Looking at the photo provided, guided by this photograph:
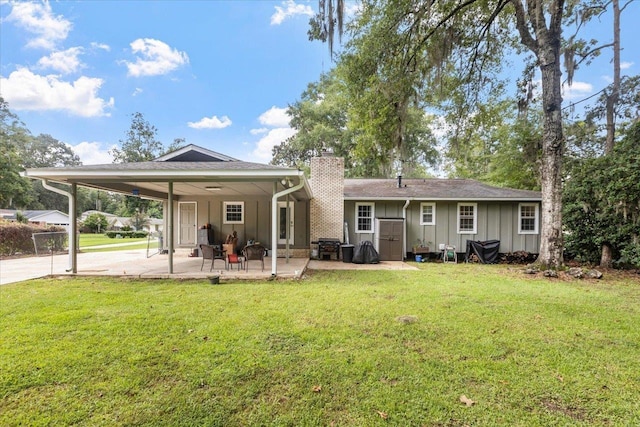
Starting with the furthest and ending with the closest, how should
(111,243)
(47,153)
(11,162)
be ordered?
(47,153)
(11,162)
(111,243)

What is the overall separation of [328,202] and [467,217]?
540 centimetres

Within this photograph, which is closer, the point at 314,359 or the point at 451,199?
the point at 314,359

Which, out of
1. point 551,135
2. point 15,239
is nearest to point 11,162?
point 15,239

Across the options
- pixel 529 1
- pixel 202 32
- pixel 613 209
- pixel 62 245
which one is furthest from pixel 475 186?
pixel 62 245

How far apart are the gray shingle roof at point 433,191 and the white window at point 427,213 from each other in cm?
43

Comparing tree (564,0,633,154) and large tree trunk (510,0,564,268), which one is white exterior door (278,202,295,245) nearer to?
large tree trunk (510,0,564,268)

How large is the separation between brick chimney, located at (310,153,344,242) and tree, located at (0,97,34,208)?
1729 cm

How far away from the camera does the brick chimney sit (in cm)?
1076

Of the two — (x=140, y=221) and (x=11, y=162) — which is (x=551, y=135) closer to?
(x=11, y=162)

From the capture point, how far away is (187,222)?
11.6 m

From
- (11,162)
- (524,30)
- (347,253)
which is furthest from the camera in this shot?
(11,162)

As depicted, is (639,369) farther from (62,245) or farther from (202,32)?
(202,32)

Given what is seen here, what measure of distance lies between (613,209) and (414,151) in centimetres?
1557

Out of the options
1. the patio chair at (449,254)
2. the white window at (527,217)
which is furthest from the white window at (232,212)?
the white window at (527,217)
